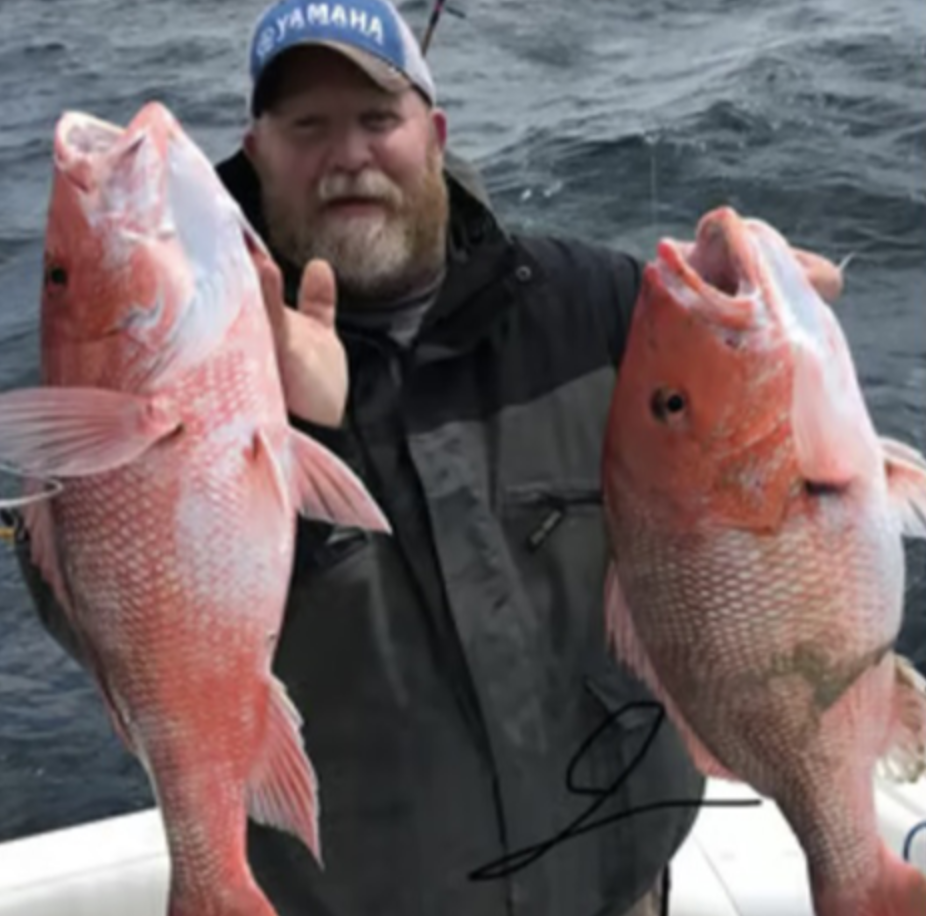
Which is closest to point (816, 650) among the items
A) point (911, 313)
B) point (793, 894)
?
point (793, 894)

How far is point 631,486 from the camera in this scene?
214cm

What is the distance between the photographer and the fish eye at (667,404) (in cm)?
212

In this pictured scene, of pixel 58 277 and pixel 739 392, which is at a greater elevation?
pixel 58 277

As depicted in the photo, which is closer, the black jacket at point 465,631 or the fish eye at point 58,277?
the fish eye at point 58,277

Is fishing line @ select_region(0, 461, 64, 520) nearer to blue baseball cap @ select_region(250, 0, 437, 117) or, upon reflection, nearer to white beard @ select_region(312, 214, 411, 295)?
white beard @ select_region(312, 214, 411, 295)

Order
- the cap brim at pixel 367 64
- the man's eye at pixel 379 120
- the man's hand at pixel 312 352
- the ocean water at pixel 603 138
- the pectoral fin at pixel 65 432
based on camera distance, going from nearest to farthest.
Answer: the pectoral fin at pixel 65 432
the man's hand at pixel 312 352
the cap brim at pixel 367 64
the man's eye at pixel 379 120
the ocean water at pixel 603 138

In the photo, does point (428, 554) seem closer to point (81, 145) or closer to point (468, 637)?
point (468, 637)

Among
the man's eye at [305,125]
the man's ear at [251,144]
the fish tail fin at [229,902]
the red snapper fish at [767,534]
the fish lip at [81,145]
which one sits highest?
the fish lip at [81,145]

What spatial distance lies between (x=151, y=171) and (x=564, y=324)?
1030 millimetres

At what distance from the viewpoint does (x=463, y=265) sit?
2.86 m

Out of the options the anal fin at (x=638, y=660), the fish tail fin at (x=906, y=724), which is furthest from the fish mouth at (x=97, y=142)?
the fish tail fin at (x=906, y=724)

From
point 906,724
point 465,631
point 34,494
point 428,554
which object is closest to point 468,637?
point 465,631

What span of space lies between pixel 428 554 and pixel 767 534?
30.8 inches
